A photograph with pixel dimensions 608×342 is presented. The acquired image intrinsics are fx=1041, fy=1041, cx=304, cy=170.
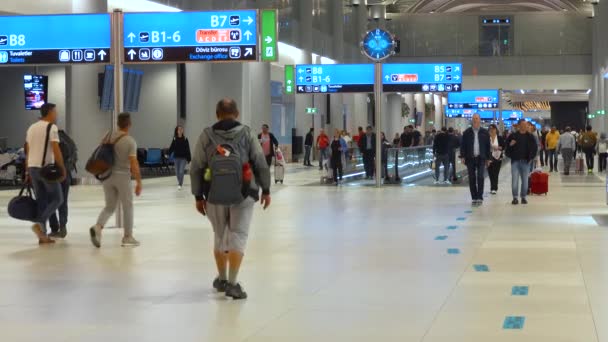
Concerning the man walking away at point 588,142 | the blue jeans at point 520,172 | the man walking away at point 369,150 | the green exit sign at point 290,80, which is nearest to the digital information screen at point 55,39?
the blue jeans at point 520,172

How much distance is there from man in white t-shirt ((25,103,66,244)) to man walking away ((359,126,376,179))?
57.7 feet

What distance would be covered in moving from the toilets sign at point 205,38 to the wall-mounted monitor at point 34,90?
1662 cm

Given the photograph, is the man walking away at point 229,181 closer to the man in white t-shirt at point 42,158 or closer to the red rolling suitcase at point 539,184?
the man in white t-shirt at point 42,158

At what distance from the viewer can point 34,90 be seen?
33.0 m

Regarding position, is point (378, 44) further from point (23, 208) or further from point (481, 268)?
point (481, 268)

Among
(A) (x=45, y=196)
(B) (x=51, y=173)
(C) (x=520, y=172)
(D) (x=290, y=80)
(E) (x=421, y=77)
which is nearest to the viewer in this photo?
(B) (x=51, y=173)

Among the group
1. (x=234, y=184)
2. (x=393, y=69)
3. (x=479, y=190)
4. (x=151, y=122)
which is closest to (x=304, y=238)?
(x=234, y=184)

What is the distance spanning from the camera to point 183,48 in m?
17.3

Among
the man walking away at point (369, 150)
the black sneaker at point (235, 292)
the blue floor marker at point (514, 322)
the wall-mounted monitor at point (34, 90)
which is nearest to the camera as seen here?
the blue floor marker at point (514, 322)

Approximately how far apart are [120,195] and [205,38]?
5.74 meters

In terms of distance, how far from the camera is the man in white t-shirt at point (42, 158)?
12273 mm

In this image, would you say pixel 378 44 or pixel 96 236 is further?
pixel 378 44

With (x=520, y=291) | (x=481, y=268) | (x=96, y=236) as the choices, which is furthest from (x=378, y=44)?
(x=520, y=291)

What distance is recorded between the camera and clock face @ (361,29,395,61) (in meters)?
27.8
